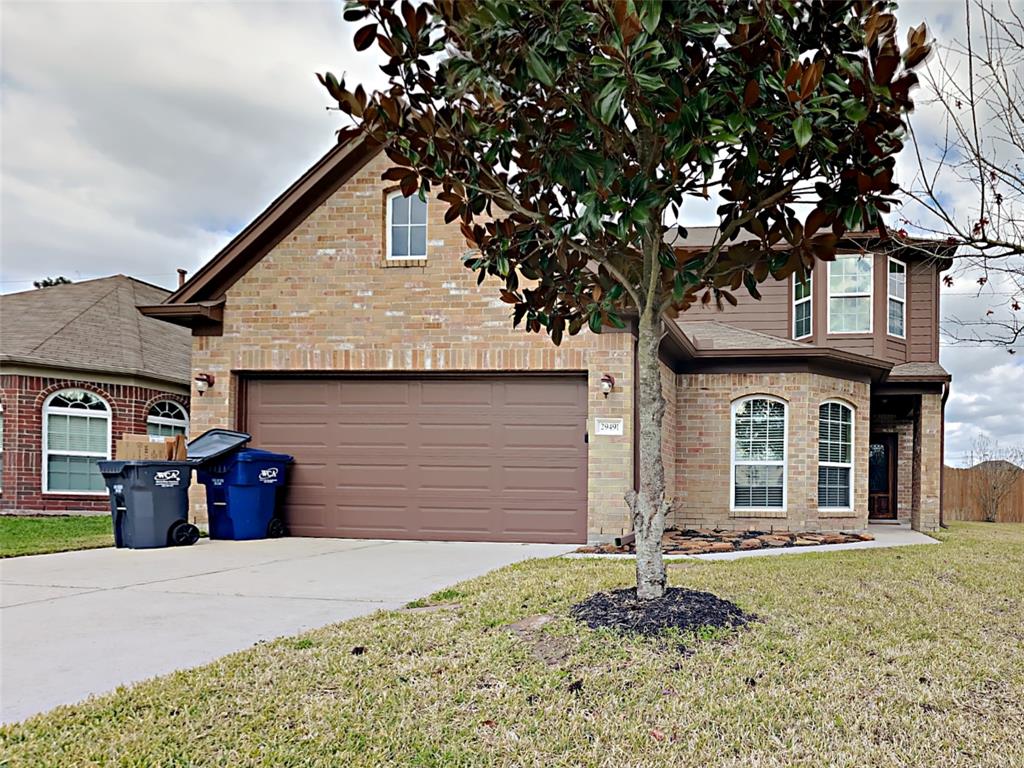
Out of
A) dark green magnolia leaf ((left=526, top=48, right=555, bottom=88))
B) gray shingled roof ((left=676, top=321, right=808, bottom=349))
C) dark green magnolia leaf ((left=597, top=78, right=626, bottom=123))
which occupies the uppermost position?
dark green magnolia leaf ((left=526, top=48, right=555, bottom=88))

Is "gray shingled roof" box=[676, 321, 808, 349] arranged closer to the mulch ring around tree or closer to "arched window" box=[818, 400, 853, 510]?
"arched window" box=[818, 400, 853, 510]

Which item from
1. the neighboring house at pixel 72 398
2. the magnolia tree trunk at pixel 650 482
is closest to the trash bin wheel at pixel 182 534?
the neighboring house at pixel 72 398

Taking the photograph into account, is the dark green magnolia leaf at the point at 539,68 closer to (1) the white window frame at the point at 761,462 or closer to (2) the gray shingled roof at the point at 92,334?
(1) the white window frame at the point at 761,462

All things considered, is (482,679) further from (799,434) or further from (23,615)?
(799,434)

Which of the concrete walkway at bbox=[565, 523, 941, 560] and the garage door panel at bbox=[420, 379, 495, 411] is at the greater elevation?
the garage door panel at bbox=[420, 379, 495, 411]

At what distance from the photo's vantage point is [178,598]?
6.36m

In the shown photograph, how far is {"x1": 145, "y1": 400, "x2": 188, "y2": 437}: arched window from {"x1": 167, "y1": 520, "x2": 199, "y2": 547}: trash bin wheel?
7066 mm

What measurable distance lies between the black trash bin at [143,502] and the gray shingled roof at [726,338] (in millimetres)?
7988

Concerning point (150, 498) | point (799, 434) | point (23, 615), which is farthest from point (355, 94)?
point (799, 434)

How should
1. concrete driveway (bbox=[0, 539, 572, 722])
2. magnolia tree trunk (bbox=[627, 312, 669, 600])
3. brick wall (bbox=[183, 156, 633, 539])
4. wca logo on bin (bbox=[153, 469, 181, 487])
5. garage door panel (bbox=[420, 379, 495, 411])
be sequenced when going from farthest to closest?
garage door panel (bbox=[420, 379, 495, 411])
brick wall (bbox=[183, 156, 633, 539])
wca logo on bin (bbox=[153, 469, 181, 487])
magnolia tree trunk (bbox=[627, 312, 669, 600])
concrete driveway (bbox=[0, 539, 572, 722])

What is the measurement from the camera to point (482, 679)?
4195mm

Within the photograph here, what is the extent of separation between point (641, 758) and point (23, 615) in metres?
4.64

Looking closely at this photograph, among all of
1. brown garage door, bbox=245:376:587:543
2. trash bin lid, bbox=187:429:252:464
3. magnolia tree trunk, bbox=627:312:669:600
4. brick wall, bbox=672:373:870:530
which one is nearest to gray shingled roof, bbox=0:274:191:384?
brown garage door, bbox=245:376:587:543

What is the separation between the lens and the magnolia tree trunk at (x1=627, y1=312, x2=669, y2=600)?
530 centimetres
